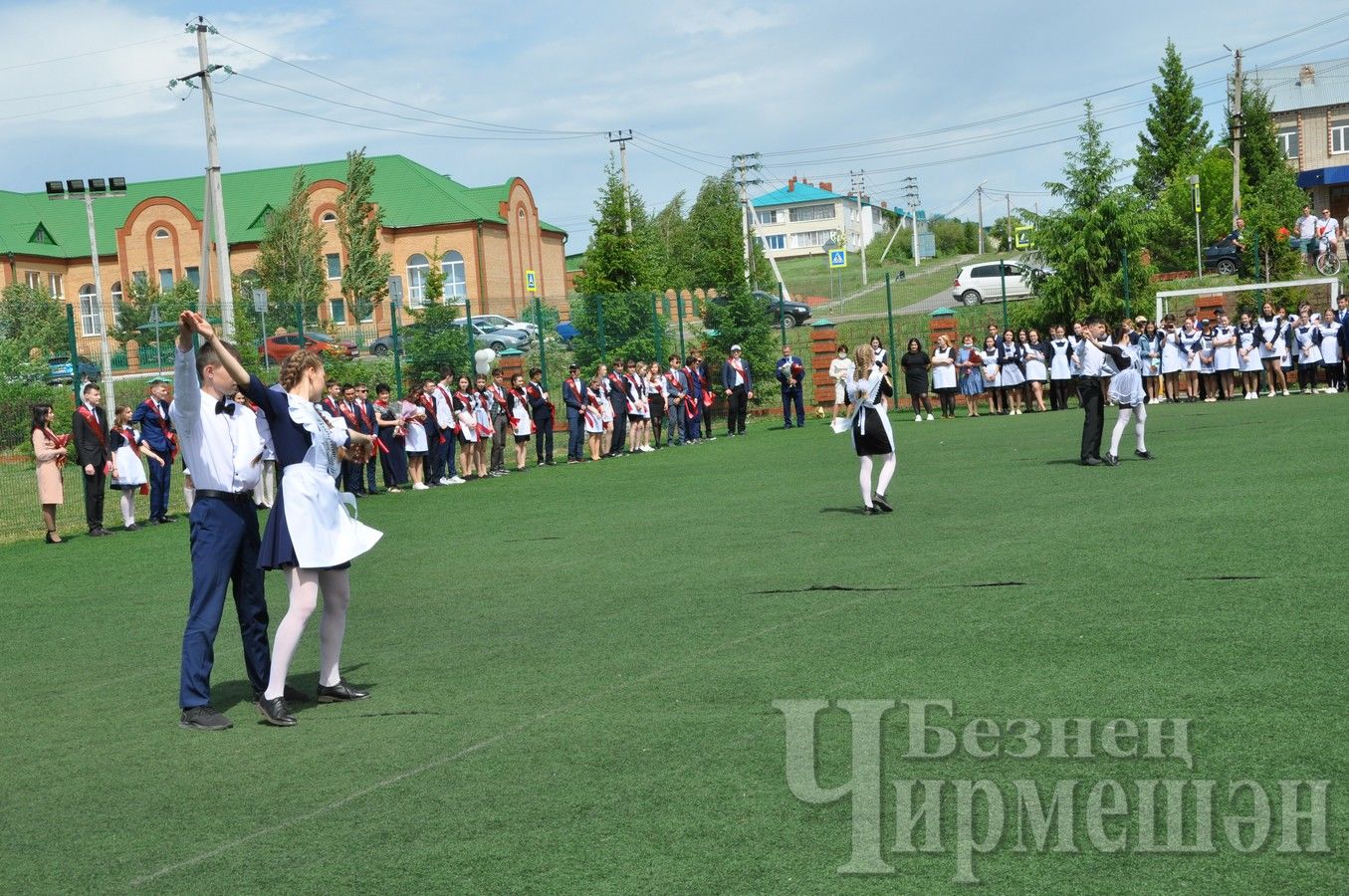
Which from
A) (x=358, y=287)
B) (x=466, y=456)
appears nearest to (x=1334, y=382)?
(x=466, y=456)

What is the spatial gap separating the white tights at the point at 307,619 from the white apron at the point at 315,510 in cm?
12

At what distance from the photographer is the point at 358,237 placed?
55719mm

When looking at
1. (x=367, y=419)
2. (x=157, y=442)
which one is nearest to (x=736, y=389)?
(x=367, y=419)

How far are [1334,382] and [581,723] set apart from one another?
2714cm

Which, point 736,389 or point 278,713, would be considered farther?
point 736,389

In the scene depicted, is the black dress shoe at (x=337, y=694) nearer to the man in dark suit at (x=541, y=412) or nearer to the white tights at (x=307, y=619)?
the white tights at (x=307, y=619)

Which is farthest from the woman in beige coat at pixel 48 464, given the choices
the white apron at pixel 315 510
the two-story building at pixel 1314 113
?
the two-story building at pixel 1314 113

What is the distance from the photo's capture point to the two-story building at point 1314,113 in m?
73.9

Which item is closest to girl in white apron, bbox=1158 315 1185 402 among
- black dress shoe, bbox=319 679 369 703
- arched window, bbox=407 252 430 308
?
black dress shoe, bbox=319 679 369 703

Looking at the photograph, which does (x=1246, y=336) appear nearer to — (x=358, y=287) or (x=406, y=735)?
(x=406, y=735)

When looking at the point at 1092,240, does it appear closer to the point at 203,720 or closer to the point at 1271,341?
the point at 1271,341

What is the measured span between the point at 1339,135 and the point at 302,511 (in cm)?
8054

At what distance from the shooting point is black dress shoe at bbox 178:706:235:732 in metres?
6.60

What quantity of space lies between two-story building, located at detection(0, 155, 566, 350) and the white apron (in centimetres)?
5883
